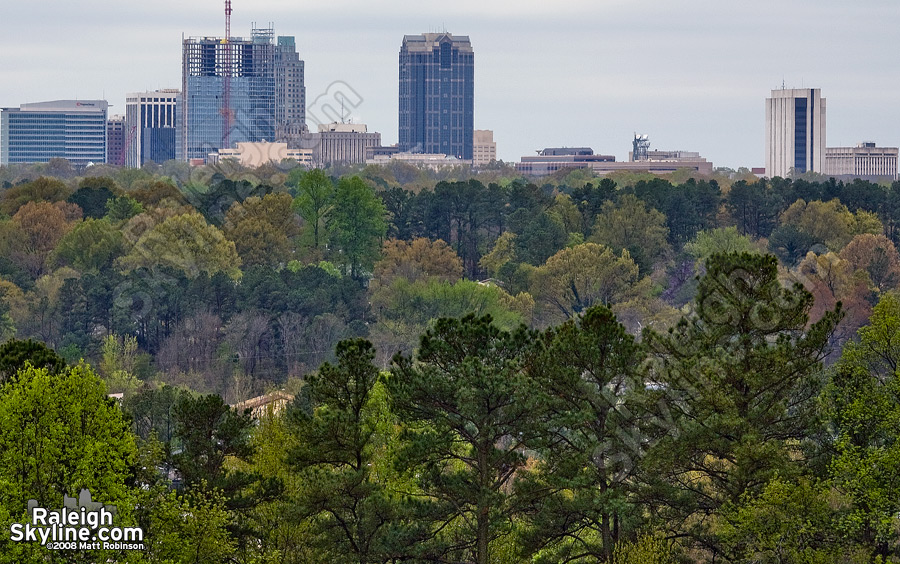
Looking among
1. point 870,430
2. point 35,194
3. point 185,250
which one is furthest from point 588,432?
point 35,194

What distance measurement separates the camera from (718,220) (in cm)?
12431

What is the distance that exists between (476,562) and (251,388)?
1967 inches

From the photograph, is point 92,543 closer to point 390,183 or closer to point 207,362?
point 207,362

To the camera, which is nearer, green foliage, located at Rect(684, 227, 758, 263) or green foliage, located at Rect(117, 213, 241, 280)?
green foliage, located at Rect(117, 213, 241, 280)

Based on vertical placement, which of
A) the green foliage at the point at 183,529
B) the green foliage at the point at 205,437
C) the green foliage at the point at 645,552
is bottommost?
the green foliage at the point at 645,552

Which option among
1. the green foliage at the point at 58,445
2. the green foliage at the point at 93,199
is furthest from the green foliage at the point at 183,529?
the green foliage at the point at 93,199

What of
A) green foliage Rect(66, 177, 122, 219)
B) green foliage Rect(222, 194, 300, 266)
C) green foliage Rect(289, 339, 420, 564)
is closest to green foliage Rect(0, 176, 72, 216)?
green foliage Rect(66, 177, 122, 219)

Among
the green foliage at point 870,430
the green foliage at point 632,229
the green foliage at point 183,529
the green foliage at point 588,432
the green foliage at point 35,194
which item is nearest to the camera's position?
the green foliage at point 870,430

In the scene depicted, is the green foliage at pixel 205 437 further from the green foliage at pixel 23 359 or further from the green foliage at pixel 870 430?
the green foliage at pixel 870 430

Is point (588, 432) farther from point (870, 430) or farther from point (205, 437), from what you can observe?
point (205, 437)

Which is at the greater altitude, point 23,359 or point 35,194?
point 35,194

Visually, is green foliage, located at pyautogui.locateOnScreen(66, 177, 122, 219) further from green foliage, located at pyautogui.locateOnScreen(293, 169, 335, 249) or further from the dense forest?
the dense forest

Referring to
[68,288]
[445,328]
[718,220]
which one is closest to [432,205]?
[718,220]

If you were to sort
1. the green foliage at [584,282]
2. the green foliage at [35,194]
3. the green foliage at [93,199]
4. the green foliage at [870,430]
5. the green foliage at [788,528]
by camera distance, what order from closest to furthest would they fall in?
the green foliage at [870,430] → the green foliage at [788,528] → the green foliage at [584,282] → the green foliage at [93,199] → the green foliage at [35,194]
